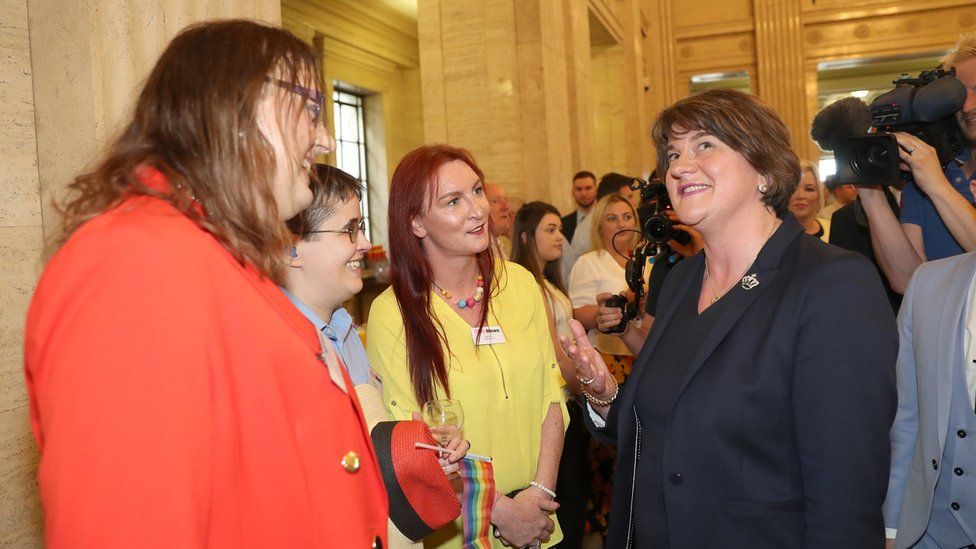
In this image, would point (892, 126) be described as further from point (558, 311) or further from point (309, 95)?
point (309, 95)

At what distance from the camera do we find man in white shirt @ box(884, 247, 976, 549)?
2062 millimetres

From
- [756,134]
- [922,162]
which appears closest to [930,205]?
[922,162]

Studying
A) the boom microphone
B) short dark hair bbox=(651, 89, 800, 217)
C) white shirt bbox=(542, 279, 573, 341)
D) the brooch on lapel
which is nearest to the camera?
the brooch on lapel

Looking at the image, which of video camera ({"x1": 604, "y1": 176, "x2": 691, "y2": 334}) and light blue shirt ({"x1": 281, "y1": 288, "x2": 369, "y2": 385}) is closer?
light blue shirt ({"x1": 281, "y1": 288, "x2": 369, "y2": 385})

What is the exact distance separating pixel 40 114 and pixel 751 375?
2.45m

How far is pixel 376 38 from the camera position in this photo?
1388 cm

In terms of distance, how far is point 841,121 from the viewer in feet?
9.43

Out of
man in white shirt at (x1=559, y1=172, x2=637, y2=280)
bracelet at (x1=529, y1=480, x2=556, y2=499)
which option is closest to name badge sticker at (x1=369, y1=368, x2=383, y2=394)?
bracelet at (x1=529, y1=480, x2=556, y2=499)

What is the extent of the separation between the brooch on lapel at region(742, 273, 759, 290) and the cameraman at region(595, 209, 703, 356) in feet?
3.92

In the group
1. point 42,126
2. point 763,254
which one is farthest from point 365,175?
point 763,254

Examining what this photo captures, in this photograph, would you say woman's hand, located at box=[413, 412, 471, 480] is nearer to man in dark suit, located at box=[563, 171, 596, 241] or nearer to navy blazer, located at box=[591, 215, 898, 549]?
navy blazer, located at box=[591, 215, 898, 549]

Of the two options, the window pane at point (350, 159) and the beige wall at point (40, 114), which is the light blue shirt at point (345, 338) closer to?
the beige wall at point (40, 114)

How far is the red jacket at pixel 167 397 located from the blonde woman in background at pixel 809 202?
4358 millimetres

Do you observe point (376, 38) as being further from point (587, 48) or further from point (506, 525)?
point (506, 525)
